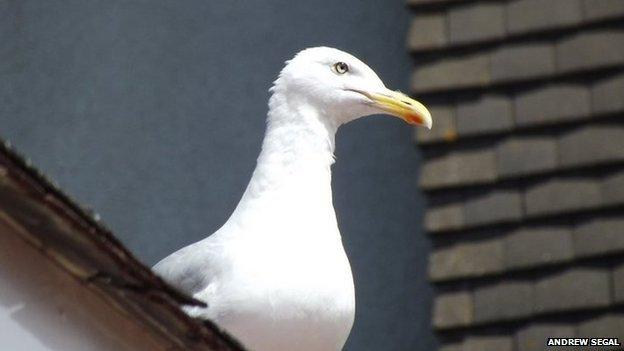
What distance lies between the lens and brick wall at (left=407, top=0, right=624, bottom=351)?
25.2ft

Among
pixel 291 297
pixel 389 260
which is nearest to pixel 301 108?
pixel 291 297

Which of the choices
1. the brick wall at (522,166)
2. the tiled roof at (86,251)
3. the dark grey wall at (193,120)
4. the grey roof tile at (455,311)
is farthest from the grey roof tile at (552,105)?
the tiled roof at (86,251)

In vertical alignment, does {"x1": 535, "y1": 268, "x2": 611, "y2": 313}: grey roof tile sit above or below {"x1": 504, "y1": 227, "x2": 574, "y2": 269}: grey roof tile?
below

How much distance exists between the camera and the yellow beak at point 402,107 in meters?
6.91

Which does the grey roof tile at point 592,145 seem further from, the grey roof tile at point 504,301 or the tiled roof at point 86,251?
the tiled roof at point 86,251

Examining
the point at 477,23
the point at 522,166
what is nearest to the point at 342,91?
the point at 522,166

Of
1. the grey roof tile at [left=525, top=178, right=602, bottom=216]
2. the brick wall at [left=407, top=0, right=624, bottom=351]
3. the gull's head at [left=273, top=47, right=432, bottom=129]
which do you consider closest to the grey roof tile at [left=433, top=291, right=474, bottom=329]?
the brick wall at [left=407, top=0, right=624, bottom=351]

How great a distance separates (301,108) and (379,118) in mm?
2527

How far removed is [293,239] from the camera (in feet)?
21.2

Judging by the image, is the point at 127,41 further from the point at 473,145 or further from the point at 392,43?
the point at 473,145

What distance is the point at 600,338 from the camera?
24.8 ft

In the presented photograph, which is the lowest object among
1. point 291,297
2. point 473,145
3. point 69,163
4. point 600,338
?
Answer: point 291,297

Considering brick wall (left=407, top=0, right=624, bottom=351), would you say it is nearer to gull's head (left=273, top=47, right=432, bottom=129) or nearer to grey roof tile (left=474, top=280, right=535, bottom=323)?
grey roof tile (left=474, top=280, right=535, bottom=323)

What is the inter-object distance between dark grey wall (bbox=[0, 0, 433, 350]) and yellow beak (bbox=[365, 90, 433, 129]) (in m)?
2.39
